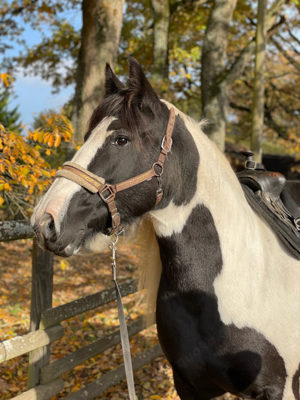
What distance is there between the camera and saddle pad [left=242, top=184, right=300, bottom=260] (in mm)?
2182

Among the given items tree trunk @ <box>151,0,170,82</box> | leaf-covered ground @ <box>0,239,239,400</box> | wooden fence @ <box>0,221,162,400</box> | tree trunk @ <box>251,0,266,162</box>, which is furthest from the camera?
tree trunk @ <box>151,0,170,82</box>

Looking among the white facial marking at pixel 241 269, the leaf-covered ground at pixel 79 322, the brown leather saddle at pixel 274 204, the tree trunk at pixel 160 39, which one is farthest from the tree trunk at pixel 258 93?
the white facial marking at pixel 241 269

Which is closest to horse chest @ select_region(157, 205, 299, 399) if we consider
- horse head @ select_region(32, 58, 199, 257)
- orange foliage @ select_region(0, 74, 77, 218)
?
horse head @ select_region(32, 58, 199, 257)

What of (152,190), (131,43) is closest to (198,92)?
(131,43)

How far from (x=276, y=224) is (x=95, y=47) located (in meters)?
5.07

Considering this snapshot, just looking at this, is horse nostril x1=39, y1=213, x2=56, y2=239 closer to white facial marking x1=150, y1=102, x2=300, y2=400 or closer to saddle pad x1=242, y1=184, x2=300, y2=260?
white facial marking x1=150, y1=102, x2=300, y2=400

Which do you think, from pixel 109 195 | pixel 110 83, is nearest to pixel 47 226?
pixel 109 195

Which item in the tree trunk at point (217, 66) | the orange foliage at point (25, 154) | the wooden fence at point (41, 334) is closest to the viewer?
the wooden fence at point (41, 334)

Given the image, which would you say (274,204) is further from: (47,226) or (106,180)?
(47,226)

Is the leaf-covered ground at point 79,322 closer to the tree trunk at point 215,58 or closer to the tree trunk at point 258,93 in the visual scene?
the tree trunk at point 258,93

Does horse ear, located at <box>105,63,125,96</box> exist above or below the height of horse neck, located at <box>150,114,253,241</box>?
above

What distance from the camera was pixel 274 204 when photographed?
2.47 metres

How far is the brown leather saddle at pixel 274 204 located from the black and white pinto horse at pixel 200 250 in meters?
0.16

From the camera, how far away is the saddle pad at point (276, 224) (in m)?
2.18
